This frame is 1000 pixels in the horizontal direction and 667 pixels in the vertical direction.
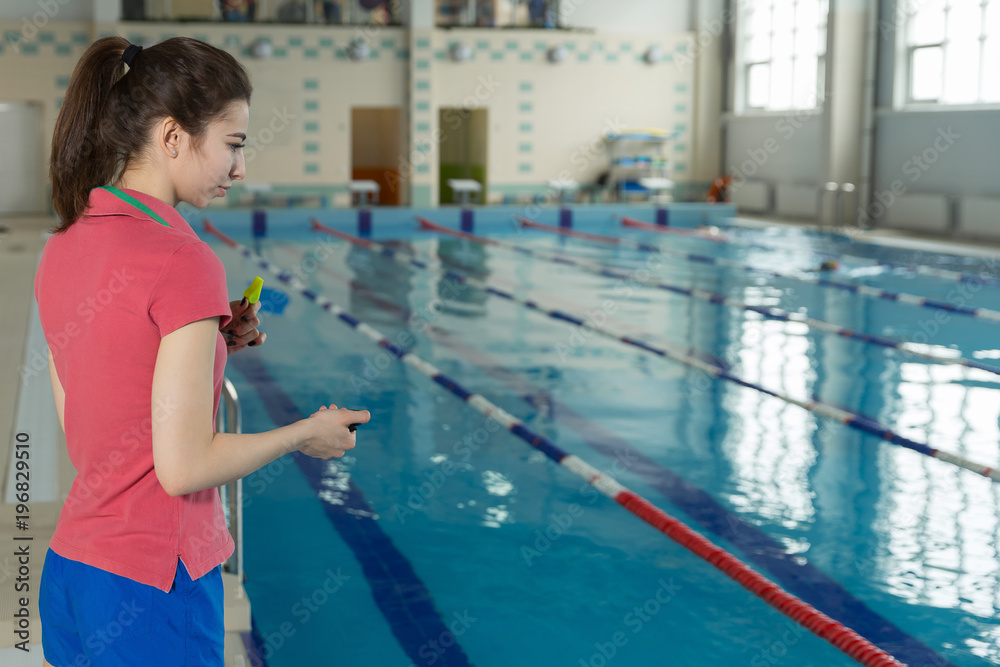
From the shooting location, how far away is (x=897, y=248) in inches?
479

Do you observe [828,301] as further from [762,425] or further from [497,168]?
[497,168]

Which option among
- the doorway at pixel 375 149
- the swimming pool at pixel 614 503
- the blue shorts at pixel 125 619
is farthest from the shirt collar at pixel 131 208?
the doorway at pixel 375 149

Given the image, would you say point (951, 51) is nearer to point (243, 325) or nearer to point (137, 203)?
point (243, 325)

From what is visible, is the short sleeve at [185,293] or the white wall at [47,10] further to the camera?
the white wall at [47,10]

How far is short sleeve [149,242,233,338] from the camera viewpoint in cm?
103

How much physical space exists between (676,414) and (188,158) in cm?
397

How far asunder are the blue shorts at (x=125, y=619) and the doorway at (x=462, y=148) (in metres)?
17.0

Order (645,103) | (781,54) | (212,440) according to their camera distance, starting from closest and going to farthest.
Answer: (212,440) → (781,54) → (645,103)

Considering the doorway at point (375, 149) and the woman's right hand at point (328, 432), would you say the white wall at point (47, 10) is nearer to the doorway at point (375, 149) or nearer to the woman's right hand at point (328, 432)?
the doorway at point (375, 149)

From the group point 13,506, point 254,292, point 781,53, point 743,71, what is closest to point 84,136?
point 254,292

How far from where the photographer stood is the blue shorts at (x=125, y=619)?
1102 millimetres

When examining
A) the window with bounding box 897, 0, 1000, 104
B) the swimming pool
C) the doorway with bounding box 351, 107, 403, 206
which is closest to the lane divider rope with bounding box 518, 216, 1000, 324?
the swimming pool

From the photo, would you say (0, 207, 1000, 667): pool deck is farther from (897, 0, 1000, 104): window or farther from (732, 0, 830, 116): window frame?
(732, 0, 830, 116): window frame

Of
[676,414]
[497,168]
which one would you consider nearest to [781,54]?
[497,168]
